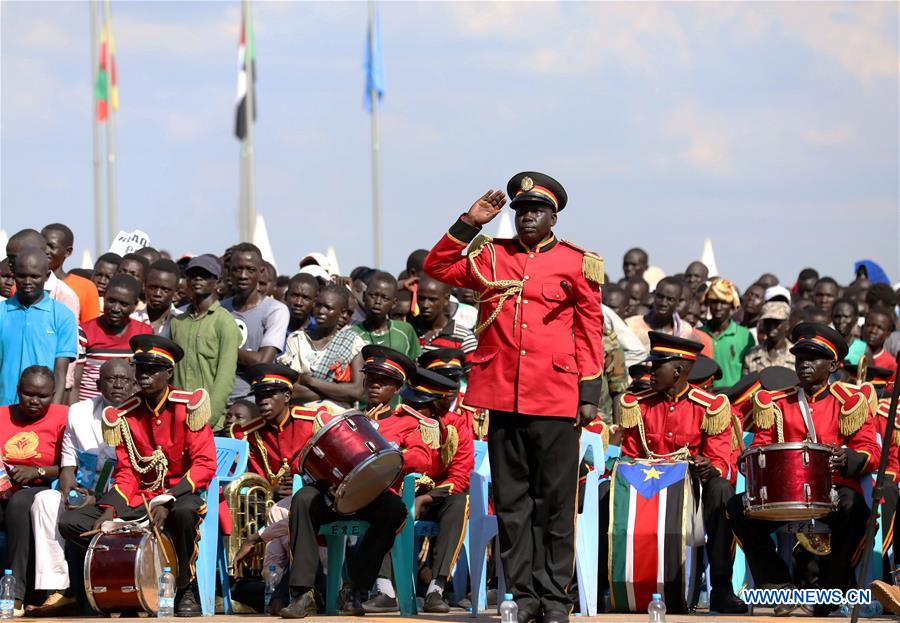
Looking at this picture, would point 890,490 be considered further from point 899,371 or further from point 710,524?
point 899,371

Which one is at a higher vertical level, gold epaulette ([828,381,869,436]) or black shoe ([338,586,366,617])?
gold epaulette ([828,381,869,436])

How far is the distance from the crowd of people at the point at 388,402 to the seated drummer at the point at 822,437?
0.05 feet

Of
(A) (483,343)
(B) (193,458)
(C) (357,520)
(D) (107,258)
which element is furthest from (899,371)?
(D) (107,258)

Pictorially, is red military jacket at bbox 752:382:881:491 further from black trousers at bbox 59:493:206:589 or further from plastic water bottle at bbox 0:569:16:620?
plastic water bottle at bbox 0:569:16:620

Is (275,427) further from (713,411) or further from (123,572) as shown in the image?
(713,411)

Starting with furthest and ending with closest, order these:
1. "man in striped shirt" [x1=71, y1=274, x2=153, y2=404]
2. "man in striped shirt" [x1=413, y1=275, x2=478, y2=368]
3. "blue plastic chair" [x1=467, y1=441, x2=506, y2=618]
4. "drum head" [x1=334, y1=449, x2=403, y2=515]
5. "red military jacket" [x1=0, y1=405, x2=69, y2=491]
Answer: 1. "man in striped shirt" [x1=413, y1=275, x2=478, y2=368]
2. "man in striped shirt" [x1=71, y1=274, x2=153, y2=404]
3. "red military jacket" [x1=0, y1=405, x2=69, y2=491]
4. "blue plastic chair" [x1=467, y1=441, x2=506, y2=618]
5. "drum head" [x1=334, y1=449, x2=403, y2=515]

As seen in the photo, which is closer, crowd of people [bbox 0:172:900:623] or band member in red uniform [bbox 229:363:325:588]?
crowd of people [bbox 0:172:900:623]

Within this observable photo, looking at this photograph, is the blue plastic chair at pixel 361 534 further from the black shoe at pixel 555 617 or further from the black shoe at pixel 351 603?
the black shoe at pixel 555 617

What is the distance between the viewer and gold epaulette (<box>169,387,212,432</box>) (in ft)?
39.2

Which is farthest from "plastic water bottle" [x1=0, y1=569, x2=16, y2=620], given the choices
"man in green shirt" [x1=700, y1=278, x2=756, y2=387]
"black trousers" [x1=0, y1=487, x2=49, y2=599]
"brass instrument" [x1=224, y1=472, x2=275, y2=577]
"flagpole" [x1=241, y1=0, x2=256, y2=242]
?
"flagpole" [x1=241, y1=0, x2=256, y2=242]

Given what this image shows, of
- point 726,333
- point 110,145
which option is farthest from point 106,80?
point 726,333

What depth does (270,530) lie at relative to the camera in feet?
39.1

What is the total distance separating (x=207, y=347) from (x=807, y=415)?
4499 millimetres

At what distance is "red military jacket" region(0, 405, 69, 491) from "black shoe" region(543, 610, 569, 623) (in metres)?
4.29
